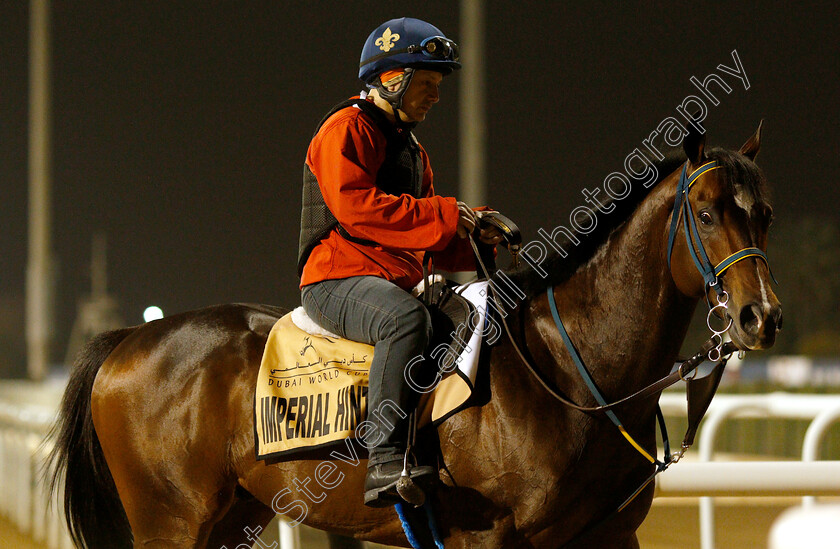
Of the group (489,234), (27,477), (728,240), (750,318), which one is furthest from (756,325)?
(27,477)

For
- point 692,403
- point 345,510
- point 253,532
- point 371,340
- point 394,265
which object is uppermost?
point 394,265

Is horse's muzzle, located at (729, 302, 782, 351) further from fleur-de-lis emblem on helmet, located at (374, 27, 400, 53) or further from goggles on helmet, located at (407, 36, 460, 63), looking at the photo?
fleur-de-lis emblem on helmet, located at (374, 27, 400, 53)

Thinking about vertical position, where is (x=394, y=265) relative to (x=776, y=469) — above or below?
above

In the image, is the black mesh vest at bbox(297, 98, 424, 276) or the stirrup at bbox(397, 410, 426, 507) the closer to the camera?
the stirrup at bbox(397, 410, 426, 507)

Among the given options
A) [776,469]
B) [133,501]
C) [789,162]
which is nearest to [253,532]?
[133,501]

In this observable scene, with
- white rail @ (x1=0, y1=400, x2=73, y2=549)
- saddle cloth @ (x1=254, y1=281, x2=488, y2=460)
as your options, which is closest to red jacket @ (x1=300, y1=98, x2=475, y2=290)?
saddle cloth @ (x1=254, y1=281, x2=488, y2=460)

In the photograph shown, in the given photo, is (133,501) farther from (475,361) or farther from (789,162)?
(789,162)

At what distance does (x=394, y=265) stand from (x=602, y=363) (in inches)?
34.4

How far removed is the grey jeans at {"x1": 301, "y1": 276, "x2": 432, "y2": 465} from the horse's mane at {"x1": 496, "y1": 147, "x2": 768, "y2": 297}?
1.43 feet

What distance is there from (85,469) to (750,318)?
2847 mm

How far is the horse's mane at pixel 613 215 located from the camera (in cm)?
289

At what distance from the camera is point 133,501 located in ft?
12.5

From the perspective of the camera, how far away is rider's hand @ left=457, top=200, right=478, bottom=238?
3.37 meters

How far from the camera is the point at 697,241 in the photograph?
292cm
